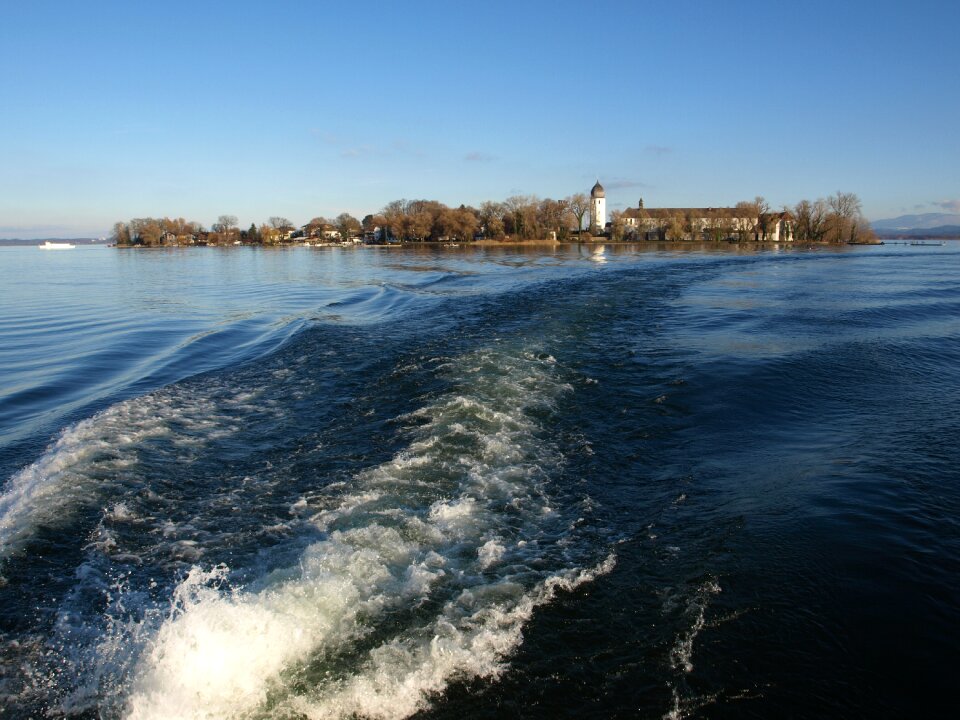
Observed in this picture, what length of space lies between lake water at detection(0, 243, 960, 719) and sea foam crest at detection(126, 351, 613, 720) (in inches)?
0.9

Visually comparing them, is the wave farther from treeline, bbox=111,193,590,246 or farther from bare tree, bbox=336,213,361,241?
bare tree, bbox=336,213,361,241

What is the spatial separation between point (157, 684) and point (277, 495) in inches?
119

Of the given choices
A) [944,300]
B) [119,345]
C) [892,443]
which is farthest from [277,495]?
[944,300]

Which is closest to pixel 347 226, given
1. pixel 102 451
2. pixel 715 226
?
pixel 715 226

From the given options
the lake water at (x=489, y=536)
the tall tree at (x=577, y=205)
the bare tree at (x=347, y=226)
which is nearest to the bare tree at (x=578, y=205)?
the tall tree at (x=577, y=205)

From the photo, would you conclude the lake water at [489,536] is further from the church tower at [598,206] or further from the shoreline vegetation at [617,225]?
the church tower at [598,206]

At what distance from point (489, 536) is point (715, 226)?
470 ft

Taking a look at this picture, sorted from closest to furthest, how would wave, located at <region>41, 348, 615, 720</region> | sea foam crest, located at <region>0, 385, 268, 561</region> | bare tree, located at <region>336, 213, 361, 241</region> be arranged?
wave, located at <region>41, 348, 615, 720</region> < sea foam crest, located at <region>0, 385, 268, 561</region> < bare tree, located at <region>336, 213, 361, 241</region>

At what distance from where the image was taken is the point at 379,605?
185 inches

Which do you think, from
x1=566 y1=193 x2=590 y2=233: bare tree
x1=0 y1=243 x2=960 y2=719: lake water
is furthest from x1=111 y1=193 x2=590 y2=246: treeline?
x1=0 y1=243 x2=960 y2=719: lake water

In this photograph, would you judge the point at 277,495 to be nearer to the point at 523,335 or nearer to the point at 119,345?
the point at 523,335

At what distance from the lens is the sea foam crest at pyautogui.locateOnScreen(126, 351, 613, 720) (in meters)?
3.83

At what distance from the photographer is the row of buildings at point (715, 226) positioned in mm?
127125

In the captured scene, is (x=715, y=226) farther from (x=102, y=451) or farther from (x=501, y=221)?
(x=102, y=451)
